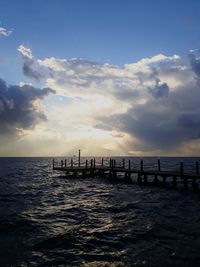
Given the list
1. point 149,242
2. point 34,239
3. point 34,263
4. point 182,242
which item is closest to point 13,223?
point 34,239

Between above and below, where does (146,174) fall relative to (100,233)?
above

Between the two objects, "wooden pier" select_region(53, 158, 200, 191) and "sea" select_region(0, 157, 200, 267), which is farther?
"wooden pier" select_region(53, 158, 200, 191)

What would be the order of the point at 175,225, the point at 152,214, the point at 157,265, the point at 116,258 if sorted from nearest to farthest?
the point at 157,265 < the point at 116,258 < the point at 175,225 < the point at 152,214

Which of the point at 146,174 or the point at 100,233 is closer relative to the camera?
the point at 100,233

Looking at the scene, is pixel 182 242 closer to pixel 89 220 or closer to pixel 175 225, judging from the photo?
pixel 175 225

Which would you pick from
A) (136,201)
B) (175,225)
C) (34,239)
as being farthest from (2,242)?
(136,201)

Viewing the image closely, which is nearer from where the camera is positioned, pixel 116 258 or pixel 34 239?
pixel 116 258

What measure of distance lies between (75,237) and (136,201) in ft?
45.8

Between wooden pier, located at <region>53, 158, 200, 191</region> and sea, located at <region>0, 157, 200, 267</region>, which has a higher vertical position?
wooden pier, located at <region>53, 158, 200, 191</region>

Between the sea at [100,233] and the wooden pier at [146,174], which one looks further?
the wooden pier at [146,174]

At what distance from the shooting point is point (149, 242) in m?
15.7

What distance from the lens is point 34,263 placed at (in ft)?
41.8

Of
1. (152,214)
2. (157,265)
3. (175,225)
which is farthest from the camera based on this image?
(152,214)

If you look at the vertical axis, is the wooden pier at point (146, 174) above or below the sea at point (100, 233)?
above
